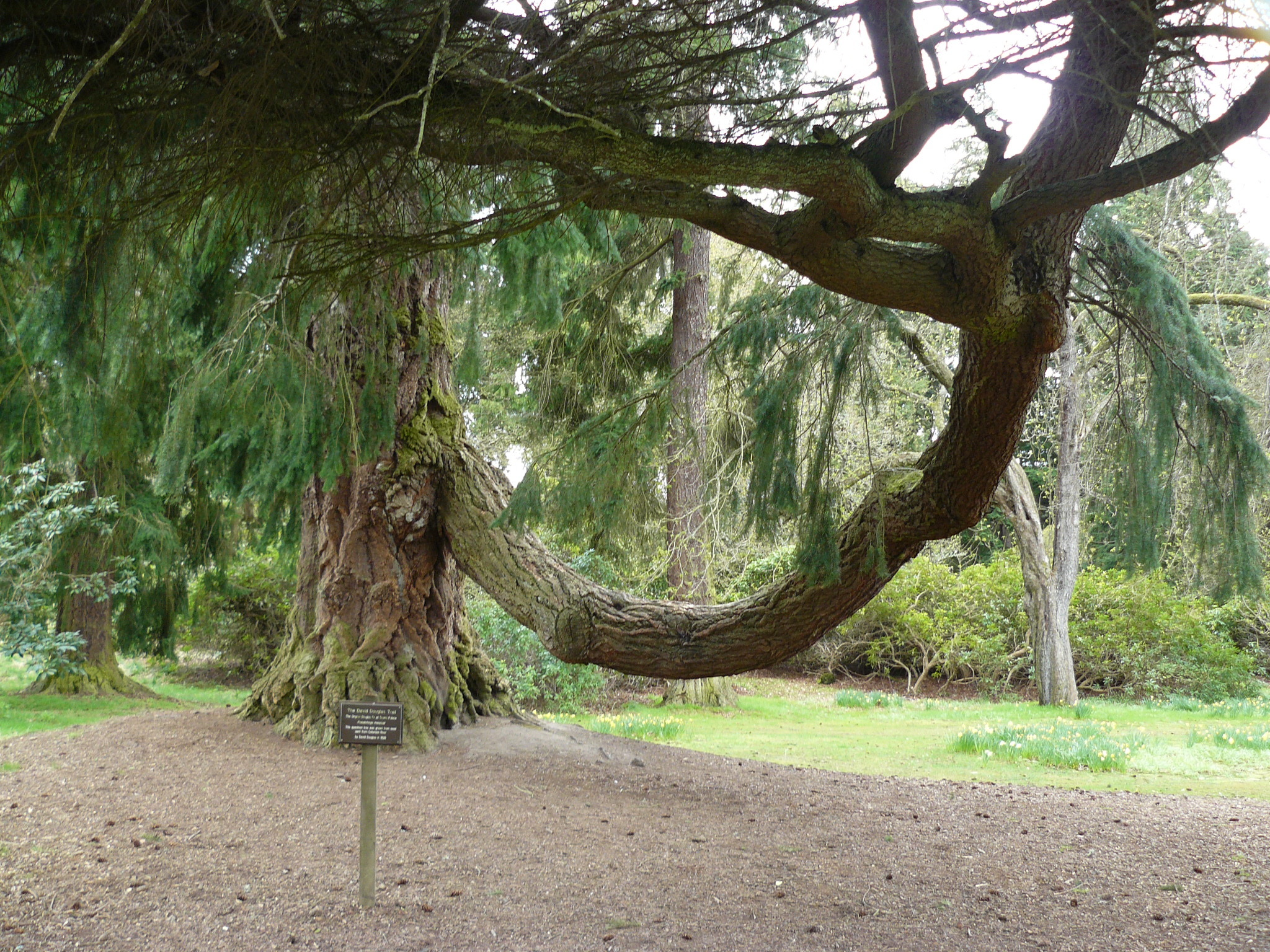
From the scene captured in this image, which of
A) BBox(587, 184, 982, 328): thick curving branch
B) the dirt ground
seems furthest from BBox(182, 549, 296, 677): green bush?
BBox(587, 184, 982, 328): thick curving branch

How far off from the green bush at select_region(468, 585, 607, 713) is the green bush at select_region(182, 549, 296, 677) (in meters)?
3.27

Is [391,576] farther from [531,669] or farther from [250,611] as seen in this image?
[250,611]

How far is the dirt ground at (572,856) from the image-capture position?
3.58 m

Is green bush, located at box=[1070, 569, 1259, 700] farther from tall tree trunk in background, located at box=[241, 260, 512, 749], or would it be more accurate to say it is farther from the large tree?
the large tree

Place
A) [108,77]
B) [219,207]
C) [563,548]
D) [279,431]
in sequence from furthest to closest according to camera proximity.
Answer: [563,548]
[279,431]
[219,207]
[108,77]

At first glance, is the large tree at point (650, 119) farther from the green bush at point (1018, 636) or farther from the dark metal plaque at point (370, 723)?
the green bush at point (1018, 636)

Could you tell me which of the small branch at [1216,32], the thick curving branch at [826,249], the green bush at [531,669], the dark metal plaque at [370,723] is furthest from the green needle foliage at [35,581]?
the small branch at [1216,32]

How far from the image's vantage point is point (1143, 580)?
46.5 feet

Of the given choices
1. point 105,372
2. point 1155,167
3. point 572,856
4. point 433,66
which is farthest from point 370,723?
point 1155,167

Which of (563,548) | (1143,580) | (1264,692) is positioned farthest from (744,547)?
(1264,692)

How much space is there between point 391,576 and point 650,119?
4471 millimetres

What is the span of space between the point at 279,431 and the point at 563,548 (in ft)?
23.3

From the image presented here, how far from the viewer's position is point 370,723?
3.94 meters

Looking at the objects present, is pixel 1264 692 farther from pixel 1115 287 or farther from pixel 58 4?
pixel 58 4
